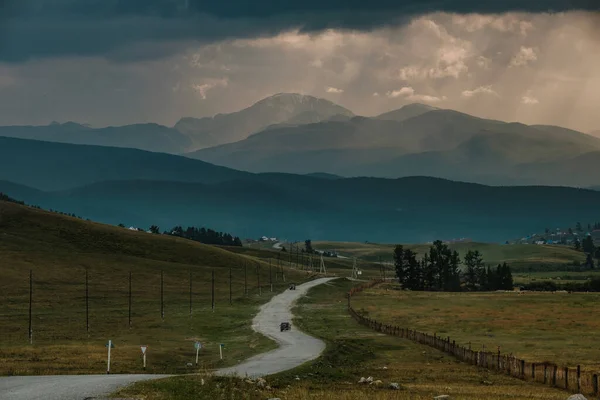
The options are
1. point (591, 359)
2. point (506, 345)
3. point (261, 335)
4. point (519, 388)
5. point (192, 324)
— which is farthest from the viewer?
point (192, 324)

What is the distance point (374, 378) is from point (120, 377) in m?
18.0

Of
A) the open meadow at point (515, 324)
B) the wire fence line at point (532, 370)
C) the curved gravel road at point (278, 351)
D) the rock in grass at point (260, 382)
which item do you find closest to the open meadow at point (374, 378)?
the rock in grass at point (260, 382)

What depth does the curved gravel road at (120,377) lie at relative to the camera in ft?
151

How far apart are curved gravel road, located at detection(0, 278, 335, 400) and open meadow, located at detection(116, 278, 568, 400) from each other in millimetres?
1795

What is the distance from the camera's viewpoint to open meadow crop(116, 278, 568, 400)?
4722 centimetres

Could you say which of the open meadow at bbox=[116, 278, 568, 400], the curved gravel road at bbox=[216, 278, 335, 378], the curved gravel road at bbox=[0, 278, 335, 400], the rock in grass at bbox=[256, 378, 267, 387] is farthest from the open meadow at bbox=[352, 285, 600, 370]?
the rock in grass at bbox=[256, 378, 267, 387]

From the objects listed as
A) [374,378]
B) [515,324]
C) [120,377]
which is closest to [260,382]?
[120,377]

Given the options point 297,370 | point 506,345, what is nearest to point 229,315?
point 506,345

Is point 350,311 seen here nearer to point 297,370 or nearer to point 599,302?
point 599,302

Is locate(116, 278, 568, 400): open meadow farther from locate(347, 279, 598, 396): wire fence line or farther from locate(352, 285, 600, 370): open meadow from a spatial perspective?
locate(352, 285, 600, 370): open meadow

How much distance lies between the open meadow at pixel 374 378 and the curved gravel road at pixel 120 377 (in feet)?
5.89

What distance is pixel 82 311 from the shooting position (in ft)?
588

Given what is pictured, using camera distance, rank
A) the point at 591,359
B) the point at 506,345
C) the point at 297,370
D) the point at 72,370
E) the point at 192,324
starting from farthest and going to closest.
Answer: the point at 192,324 → the point at 506,345 → the point at 591,359 → the point at 72,370 → the point at 297,370

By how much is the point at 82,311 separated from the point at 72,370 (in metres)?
110
